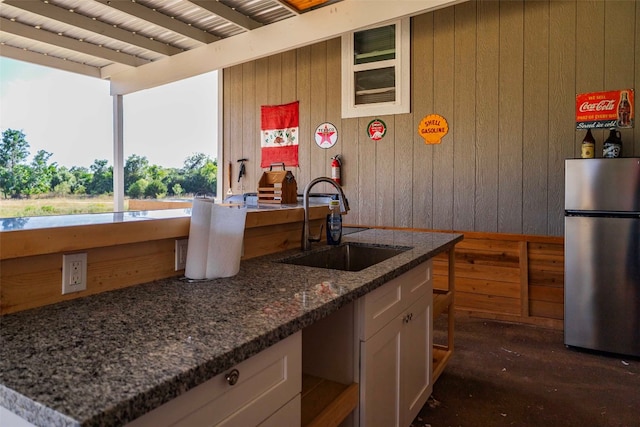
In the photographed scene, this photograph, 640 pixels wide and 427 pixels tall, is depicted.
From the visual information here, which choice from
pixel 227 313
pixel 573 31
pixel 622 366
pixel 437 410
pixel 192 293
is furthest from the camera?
pixel 573 31

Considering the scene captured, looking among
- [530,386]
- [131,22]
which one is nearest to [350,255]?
[530,386]

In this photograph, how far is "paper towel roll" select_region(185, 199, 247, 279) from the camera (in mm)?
1345

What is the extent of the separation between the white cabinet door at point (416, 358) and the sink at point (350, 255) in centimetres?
30

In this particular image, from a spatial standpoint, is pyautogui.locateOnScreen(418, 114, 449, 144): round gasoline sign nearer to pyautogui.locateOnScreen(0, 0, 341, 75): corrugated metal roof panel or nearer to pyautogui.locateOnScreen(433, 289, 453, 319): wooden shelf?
pyautogui.locateOnScreen(0, 0, 341, 75): corrugated metal roof panel

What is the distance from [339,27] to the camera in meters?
3.28

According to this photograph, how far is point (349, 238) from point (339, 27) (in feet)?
6.14

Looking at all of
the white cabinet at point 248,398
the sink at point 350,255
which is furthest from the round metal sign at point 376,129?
the white cabinet at point 248,398

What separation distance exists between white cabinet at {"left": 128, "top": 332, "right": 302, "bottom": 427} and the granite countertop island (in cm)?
4

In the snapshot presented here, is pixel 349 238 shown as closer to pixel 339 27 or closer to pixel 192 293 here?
pixel 192 293

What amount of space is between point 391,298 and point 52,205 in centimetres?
453

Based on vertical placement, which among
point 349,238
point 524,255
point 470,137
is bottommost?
point 524,255

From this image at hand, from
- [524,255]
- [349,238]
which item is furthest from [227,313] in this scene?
[524,255]

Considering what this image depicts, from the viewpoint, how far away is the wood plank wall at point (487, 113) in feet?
10.1

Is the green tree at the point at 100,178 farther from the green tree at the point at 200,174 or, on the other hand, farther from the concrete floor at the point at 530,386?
the concrete floor at the point at 530,386
